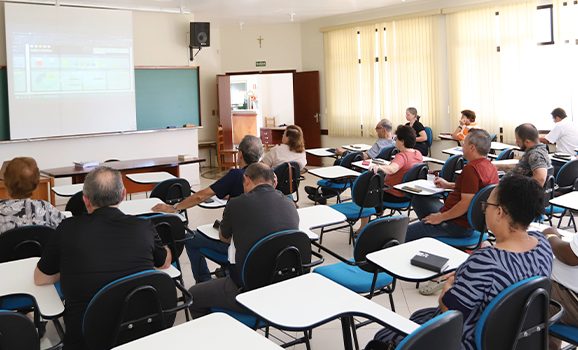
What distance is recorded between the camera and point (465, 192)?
13.5 ft

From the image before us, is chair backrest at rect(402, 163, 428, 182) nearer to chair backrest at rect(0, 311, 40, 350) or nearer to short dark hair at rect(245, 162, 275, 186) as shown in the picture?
short dark hair at rect(245, 162, 275, 186)

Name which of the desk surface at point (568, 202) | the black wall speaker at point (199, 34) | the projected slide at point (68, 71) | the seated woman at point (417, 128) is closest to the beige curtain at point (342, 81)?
the seated woman at point (417, 128)

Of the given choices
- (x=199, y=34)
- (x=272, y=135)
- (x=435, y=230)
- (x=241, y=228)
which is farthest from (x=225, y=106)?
(x=241, y=228)

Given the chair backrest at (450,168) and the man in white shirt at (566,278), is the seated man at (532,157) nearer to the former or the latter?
the chair backrest at (450,168)

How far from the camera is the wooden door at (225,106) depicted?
11953 millimetres

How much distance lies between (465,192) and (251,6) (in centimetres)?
689

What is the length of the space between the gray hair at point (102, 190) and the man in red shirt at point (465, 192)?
244cm

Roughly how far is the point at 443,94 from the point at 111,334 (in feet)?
28.8

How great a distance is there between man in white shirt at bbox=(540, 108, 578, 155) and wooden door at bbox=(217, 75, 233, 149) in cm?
670

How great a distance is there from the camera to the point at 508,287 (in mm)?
2082

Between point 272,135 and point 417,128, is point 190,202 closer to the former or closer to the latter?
point 417,128

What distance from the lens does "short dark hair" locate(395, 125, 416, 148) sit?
223 inches

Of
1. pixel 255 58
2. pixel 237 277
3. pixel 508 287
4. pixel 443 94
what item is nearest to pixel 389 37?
pixel 443 94

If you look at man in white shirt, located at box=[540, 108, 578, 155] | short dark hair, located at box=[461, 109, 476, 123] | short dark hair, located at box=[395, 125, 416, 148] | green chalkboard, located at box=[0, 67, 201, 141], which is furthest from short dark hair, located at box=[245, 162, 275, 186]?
green chalkboard, located at box=[0, 67, 201, 141]
